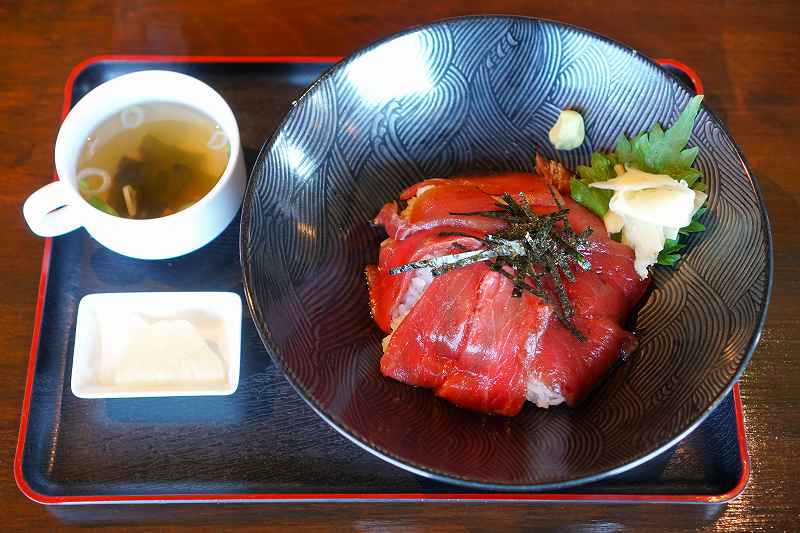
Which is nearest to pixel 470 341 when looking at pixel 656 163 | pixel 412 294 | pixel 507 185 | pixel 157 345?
pixel 412 294

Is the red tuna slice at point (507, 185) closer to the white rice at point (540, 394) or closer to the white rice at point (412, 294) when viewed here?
the white rice at point (412, 294)

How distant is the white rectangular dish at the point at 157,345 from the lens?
212cm

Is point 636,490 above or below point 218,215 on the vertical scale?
below

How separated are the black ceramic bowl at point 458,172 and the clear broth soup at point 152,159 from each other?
35 cm

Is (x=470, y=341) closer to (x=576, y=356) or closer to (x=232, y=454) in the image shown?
(x=576, y=356)

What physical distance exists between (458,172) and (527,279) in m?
0.62

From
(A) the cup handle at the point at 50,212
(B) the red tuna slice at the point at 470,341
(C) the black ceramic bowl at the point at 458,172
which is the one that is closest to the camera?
(C) the black ceramic bowl at the point at 458,172

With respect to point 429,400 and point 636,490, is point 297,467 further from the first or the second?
point 636,490

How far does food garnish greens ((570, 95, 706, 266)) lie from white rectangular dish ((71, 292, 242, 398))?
119cm

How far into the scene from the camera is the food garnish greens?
2.20m

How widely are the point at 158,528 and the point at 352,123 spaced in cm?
138

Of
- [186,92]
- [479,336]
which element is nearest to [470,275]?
[479,336]

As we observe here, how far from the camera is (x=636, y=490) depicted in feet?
6.76

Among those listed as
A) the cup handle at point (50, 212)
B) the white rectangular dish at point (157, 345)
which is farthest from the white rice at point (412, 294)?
the cup handle at point (50, 212)
